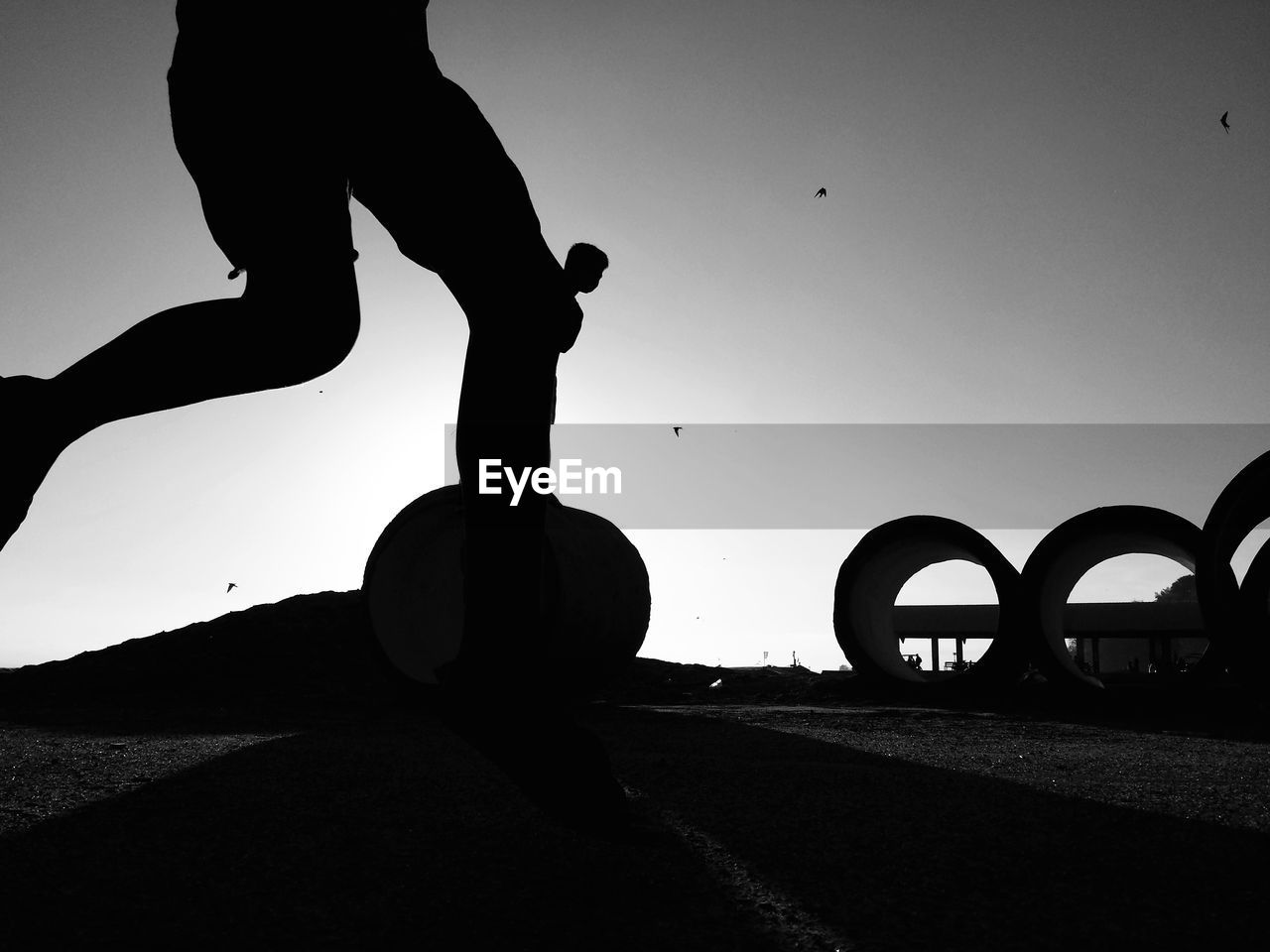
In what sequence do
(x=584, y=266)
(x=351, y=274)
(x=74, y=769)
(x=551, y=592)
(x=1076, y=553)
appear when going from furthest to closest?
1. (x=1076, y=553)
2. (x=551, y=592)
3. (x=74, y=769)
4. (x=584, y=266)
5. (x=351, y=274)

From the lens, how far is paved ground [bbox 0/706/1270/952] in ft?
4.06

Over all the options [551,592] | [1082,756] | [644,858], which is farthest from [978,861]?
[551,592]

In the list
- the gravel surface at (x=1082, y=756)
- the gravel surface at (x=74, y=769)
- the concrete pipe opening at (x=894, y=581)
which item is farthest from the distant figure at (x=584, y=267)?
the concrete pipe opening at (x=894, y=581)

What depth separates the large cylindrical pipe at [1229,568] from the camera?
6.08 m

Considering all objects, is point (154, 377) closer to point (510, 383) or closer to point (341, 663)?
point (510, 383)

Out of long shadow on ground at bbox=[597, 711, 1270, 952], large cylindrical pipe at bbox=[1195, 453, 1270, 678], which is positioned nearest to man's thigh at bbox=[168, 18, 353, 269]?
long shadow on ground at bbox=[597, 711, 1270, 952]

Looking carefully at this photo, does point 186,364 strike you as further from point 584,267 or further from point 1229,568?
point 1229,568

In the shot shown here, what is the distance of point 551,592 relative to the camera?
626 cm

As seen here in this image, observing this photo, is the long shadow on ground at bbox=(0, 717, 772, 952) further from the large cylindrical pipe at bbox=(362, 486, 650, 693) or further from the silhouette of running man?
the large cylindrical pipe at bbox=(362, 486, 650, 693)

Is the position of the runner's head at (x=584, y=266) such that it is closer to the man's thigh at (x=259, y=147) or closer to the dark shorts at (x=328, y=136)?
the dark shorts at (x=328, y=136)

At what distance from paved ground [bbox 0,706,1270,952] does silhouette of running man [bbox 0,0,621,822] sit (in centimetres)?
23

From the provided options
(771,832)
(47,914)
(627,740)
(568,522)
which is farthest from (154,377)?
(568,522)

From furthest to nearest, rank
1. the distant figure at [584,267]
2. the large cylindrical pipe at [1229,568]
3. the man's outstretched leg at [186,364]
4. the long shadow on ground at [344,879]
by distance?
1. the large cylindrical pipe at [1229,568]
2. the distant figure at [584,267]
3. the man's outstretched leg at [186,364]
4. the long shadow on ground at [344,879]

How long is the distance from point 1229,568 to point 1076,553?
8.90 ft
